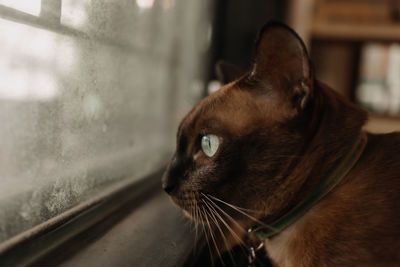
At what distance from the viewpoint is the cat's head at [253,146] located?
73 centimetres

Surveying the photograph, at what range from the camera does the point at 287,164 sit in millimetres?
745

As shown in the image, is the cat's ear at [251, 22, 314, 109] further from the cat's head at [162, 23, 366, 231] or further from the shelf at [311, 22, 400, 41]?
the shelf at [311, 22, 400, 41]

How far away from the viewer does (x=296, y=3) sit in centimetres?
178

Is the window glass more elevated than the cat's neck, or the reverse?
the window glass

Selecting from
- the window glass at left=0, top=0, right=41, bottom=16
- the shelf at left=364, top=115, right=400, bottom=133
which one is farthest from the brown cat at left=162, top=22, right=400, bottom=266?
the shelf at left=364, top=115, right=400, bottom=133

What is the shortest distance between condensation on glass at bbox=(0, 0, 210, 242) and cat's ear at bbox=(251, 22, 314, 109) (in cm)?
33

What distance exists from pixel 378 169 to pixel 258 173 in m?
0.24

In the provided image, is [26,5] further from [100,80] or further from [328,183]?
[328,183]

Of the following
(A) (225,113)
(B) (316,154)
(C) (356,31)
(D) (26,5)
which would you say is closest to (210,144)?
(A) (225,113)

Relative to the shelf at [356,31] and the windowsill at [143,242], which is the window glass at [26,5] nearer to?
the windowsill at [143,242]

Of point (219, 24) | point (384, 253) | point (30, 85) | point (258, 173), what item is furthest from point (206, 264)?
point (219, 24)

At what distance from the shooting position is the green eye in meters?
0.76

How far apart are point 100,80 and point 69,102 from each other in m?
0.12

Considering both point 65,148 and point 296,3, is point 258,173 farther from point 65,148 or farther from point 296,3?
point 296,3
